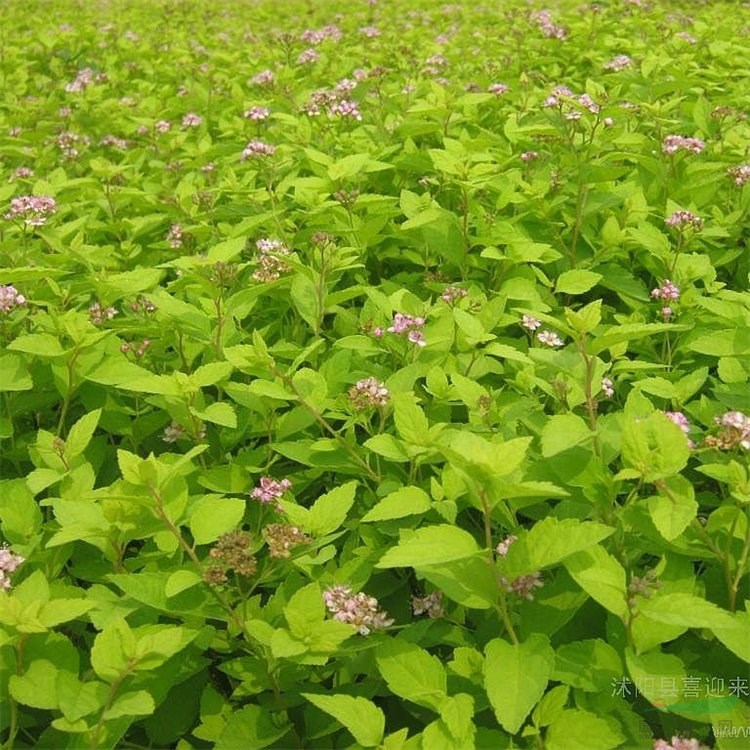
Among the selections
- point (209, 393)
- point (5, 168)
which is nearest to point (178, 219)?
point (209, 393)

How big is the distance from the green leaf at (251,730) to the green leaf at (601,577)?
2.56 feet

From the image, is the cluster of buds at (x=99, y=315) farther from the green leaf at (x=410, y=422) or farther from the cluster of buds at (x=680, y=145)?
the cluster of buds at (x=680, y=145)

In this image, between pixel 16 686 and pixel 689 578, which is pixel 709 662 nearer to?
pixel 689 578

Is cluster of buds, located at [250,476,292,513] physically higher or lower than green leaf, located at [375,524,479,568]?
lower

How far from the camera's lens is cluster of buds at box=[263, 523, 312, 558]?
1816 millimetres

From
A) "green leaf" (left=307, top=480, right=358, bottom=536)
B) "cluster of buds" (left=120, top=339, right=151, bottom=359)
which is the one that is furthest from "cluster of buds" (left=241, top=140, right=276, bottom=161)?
"green leaf" (left=307, top=480, right=358, bottom=536)

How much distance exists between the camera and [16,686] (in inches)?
66.4

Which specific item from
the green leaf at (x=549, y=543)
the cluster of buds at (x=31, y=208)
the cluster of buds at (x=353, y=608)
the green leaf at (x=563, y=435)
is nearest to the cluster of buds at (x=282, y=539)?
the cluster of buds at (x=353, y=608)

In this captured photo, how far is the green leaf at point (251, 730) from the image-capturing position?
70.0 inches

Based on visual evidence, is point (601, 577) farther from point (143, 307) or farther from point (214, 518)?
point (143, 307)

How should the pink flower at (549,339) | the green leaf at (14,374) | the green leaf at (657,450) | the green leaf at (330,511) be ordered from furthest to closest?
1. the pink flower at (549,339)
2. the green leaf at (14,374)
3. the green leaf at (330,511)
4. the green leaf at (657,450)

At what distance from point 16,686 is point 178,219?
2.66 metres

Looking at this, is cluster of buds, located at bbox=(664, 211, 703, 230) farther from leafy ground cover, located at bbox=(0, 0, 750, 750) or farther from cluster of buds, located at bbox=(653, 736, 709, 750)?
cluster of buds, located at bbox=(653, 736, 709, 750)

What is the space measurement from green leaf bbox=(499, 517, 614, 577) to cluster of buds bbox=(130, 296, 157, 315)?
175 centimetres
